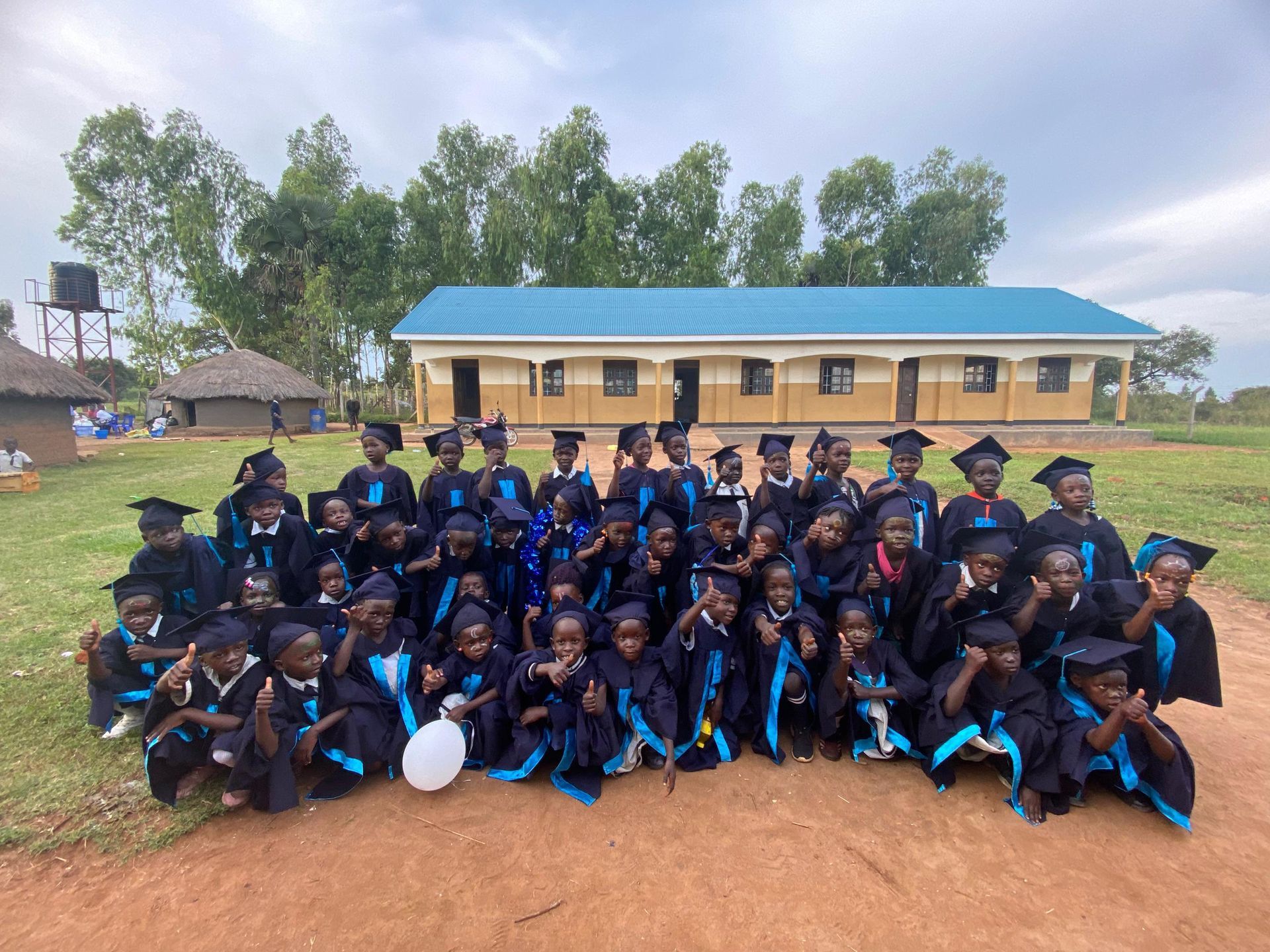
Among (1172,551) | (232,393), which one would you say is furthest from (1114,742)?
(232,393)

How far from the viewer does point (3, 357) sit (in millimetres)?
13375

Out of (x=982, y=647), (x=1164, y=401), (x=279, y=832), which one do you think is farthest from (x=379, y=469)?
(x=1164, y=401)

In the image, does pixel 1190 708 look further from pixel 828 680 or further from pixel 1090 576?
pixel 828 680

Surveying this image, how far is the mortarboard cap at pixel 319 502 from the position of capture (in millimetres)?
4137

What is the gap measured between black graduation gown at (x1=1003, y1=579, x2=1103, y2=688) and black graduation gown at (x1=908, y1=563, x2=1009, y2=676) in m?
0.15

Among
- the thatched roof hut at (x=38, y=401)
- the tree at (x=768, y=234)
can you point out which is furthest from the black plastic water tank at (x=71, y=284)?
the tree at (x=768, y=234)

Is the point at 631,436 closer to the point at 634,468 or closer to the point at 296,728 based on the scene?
the point at 634,468

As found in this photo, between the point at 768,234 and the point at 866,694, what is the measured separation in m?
32.1

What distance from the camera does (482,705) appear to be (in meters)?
3.19

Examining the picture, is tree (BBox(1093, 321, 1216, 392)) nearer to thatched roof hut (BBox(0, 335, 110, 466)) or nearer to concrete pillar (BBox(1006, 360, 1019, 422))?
concrete pillar (BBox(1006, 360, 1019, 422))

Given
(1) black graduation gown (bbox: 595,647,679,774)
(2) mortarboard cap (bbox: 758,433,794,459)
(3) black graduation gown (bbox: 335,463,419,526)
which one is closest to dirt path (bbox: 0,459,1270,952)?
(1) black graduation gown (bbox: 595,647,679,774)

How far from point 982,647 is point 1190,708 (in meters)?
2.12

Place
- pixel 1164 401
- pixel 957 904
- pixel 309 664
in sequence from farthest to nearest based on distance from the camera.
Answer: pixel 1164 401, pixel 309 664, pixel 957 904

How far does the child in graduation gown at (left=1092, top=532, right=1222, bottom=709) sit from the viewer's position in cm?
291
